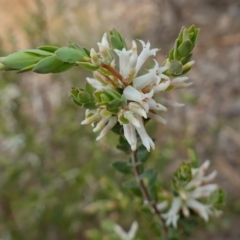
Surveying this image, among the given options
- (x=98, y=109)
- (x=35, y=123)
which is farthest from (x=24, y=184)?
(x=98, y=109)

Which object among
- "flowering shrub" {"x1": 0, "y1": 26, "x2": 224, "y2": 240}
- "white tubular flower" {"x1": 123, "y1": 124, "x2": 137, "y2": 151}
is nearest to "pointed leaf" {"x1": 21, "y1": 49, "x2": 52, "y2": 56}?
"flowering shrub" {"x1": 0, "y1": 26, "x2": 224, "y2": 240}

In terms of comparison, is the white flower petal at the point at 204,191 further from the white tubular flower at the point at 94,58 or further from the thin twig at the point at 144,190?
the white tubular flower at the point at 94,58

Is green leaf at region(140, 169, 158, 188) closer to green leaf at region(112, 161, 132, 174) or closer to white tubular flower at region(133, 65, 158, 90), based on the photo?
green leaf at region(112, 161, 132, 174)

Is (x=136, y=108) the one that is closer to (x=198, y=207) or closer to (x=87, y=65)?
(x=87, y=65)

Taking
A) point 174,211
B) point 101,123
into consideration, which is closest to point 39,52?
point 101,123

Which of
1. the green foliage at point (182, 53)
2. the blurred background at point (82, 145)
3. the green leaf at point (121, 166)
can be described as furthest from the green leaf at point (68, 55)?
the blurred background at point (82, 145)
